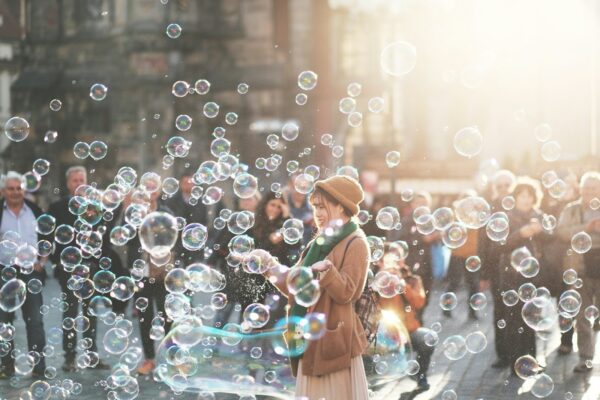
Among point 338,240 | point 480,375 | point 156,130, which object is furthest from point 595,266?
point 156,130

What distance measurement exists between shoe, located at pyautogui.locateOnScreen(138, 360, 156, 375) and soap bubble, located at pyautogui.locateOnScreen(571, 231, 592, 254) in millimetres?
3416

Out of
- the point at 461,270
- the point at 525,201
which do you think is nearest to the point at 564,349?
the point at 525,201

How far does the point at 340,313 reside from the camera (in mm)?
4512

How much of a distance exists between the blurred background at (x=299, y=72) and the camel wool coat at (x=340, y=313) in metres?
15.0

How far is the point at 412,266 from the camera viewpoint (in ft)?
29.9

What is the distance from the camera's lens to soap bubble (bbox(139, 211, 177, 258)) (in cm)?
680

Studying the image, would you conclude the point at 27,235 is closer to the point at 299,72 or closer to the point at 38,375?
the point at 38,375

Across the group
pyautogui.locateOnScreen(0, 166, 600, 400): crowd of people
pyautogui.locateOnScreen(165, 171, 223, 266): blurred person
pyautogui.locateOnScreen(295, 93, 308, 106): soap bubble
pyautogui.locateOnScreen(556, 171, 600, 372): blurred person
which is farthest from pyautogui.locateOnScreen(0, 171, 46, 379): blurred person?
pyautogui.locateOnScreen(295, 93, 308, 106): soap bubble

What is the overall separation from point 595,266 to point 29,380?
14.7 ft

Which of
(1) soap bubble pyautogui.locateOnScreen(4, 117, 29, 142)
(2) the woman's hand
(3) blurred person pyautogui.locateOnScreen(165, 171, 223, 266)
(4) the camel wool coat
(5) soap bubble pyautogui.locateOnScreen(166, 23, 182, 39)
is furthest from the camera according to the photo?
(5) soap bubble pyautogui.locateOnScreen(166, 23, 182, 39)

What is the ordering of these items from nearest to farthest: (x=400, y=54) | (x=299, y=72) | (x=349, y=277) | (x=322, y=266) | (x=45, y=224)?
(x=322, y=266), (x=349, y=277), (x=45, y=224), (x=400, y=54), (x=299, y=72)

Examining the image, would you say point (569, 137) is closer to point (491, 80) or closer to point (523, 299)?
point (491, 80)

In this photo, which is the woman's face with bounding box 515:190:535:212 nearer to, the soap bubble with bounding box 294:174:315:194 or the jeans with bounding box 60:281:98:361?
the soap bubble with bounding box 294:174:315:194

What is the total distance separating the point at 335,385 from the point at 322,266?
1.84 feet
